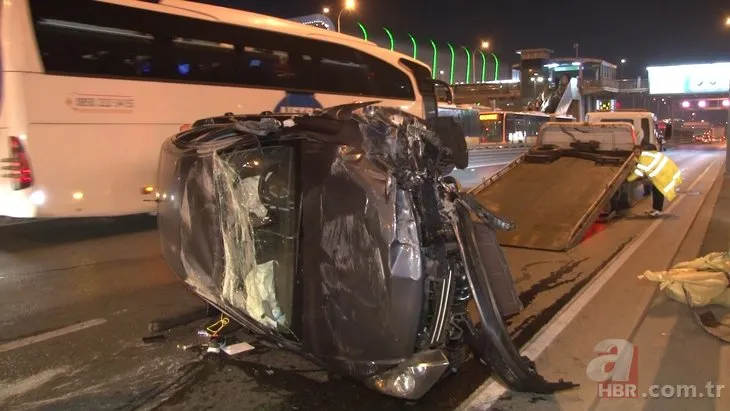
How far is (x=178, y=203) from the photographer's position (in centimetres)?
452

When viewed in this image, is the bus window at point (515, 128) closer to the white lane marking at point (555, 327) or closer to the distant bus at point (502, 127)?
the distant bus at point (502, 127)

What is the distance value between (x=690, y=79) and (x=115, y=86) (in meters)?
57.7

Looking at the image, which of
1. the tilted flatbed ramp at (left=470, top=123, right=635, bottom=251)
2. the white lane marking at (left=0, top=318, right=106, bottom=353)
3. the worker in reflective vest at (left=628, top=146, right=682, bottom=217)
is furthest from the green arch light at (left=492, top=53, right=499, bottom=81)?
the white lane marking at (left=0, top=318, right=106, bottom=353)

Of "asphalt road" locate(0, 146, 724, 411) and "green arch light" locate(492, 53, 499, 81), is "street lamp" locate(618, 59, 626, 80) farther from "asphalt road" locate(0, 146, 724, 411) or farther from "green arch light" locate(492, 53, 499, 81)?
"asphalt road" locate(0, 146, 724, 411)

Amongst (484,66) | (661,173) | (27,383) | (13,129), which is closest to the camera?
(27,383)

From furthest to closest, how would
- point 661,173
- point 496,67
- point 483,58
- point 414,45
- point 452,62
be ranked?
point 496,67
point 483,58
point 452,62
point 414,45
point 661,173

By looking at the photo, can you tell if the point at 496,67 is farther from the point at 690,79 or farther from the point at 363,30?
the point at 690,79

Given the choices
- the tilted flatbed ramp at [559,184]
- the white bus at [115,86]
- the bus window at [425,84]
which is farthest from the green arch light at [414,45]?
the white bus at [115,86]

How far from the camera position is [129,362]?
167 inches

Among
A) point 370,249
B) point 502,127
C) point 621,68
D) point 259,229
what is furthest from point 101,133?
point 621,68

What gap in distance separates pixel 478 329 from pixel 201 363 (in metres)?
2.02

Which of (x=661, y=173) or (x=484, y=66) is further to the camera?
(x=484, y=66)

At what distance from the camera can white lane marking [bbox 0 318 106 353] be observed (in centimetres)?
455

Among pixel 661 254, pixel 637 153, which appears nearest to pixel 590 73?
pixel 637 153
